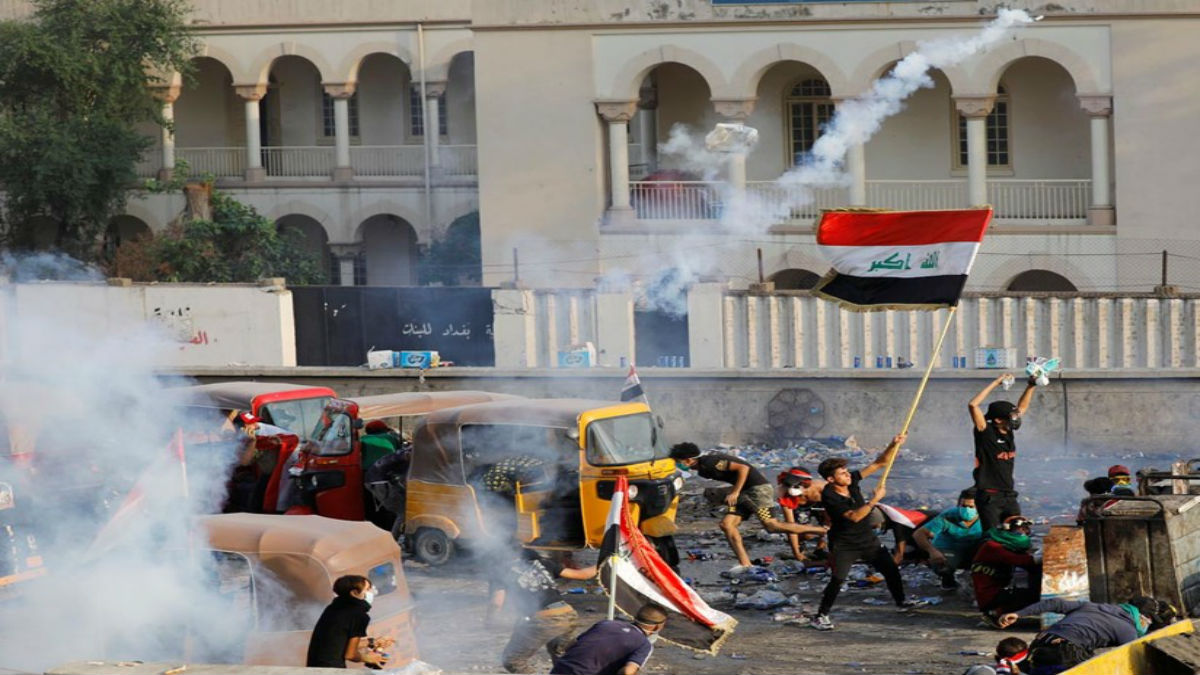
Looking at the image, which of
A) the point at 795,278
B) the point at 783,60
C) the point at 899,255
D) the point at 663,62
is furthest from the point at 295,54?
the point at 899,255

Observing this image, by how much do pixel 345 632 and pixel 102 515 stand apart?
5.69 meters

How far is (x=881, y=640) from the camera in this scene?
14836 millimetres

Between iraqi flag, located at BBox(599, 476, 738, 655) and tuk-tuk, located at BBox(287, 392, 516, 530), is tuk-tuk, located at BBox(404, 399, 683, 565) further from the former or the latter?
iraqi flag, located at BBox(599, 476, 738, 655)

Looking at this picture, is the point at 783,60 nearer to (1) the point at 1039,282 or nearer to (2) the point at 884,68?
(2) the point at 884,68

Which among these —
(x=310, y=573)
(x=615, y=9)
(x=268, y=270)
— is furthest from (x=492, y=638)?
(x=268, y=270)

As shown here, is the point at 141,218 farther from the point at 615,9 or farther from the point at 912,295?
the point at 912,295

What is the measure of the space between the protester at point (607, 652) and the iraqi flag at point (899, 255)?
7480mm

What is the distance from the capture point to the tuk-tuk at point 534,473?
17203 millimetres

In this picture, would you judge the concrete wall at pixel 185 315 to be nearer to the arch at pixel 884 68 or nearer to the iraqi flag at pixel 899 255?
the arch at pixel 884 68

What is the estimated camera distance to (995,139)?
3550cm

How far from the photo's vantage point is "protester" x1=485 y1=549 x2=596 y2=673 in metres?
12.5

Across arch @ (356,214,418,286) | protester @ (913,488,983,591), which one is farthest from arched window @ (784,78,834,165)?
protester @ (913,488,983,591)

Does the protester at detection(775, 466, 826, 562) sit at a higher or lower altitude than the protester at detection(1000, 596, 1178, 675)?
higher

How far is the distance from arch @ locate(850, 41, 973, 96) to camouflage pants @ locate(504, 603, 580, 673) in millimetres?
21830
